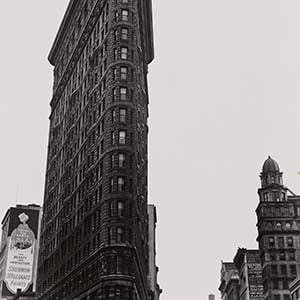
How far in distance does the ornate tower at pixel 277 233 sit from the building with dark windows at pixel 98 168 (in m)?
40.2

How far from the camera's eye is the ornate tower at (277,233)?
13775 cm

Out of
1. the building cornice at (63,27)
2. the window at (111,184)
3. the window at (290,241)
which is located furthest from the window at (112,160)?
the window at (290,241)

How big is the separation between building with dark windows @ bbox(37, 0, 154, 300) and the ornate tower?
4021 centimetres

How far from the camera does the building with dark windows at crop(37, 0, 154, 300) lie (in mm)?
85500

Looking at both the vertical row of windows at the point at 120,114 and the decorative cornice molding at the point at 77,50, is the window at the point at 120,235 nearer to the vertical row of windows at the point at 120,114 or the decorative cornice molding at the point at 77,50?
the vertical row of windows at the point at 120,114

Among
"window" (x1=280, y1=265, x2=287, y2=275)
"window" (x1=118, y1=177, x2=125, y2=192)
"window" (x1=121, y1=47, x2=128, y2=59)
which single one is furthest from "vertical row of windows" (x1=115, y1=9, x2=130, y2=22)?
"window" (x1=280, y1=265, x2=287, y2=275)

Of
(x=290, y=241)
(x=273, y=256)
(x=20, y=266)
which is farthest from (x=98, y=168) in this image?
(x=20, y=266)

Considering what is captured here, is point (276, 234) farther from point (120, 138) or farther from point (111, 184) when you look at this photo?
point (111, 184)

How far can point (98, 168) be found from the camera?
94.2m

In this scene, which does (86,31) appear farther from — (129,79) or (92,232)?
(92,232)

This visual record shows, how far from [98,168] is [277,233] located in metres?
66.7

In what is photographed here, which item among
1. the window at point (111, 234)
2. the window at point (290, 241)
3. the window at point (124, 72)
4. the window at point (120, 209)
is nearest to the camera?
the window at point (111, 234)

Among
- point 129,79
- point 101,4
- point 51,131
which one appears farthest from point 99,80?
point 51,131

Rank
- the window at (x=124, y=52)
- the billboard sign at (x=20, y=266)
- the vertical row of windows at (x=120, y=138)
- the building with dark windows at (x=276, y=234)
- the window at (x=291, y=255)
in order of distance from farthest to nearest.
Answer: the billboard sign at (x=20, y=266), the window at (x=291, y=255), the building with dark windows at (x=276, y=234), the window at (x=124, y=52), the vertical row of windows at (x=120, y=138)
